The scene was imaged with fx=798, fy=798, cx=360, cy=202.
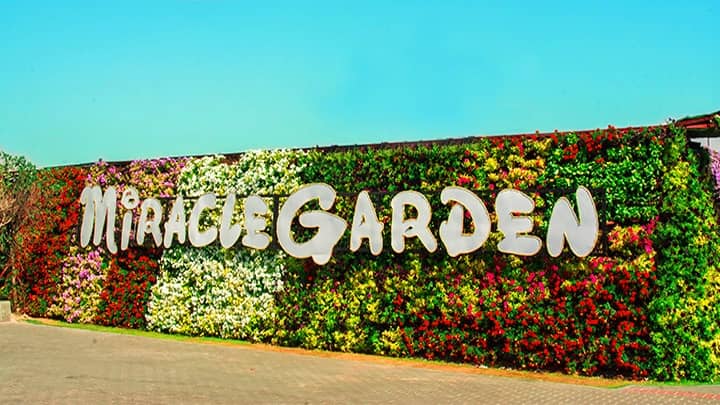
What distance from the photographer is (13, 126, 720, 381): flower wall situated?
36.7 feet

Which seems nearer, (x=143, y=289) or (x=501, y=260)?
(x=501, y=260)

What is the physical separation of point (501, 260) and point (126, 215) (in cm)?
862

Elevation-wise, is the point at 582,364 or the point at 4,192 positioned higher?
the point at 4,192

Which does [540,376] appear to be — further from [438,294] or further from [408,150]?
[408,150]

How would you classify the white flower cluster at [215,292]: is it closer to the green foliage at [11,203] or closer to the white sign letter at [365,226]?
the white sign letter at [365,226]

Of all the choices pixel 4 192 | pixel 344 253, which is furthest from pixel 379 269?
pixel 4 192

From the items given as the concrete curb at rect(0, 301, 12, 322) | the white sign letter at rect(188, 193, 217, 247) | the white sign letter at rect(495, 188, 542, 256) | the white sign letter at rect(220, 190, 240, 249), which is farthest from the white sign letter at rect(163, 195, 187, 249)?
the white sign letter at rect(495, 188, 542, 256)

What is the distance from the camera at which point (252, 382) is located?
1064 cm

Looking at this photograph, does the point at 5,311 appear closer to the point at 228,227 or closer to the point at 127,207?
the point at 127,207

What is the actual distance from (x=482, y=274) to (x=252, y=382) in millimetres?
4031

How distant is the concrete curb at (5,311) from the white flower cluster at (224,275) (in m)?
4.05

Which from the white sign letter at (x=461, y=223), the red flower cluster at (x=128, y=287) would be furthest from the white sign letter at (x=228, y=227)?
the white sign letter at (x=461, y=223)

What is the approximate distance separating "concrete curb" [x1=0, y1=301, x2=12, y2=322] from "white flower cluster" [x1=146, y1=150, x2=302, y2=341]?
159 inches

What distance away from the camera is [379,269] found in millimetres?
13500
